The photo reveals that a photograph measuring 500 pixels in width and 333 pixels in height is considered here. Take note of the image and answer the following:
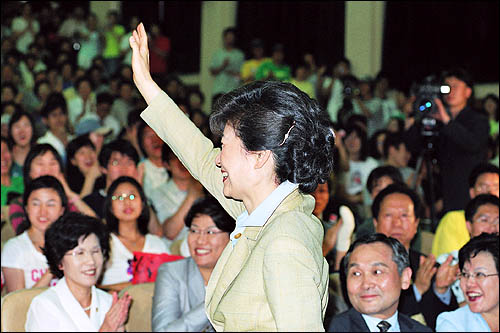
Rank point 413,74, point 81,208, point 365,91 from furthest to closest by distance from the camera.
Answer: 1. point 413,74
2. point 365,91
3. point 81,208

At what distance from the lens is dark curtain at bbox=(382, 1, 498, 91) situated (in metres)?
8.30

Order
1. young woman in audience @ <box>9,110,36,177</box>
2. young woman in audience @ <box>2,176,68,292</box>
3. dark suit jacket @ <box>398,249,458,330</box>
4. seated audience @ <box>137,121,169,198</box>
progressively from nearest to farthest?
dark suit jacket @ <box>398,249,458,330</box>, young woman in audience @ <box>2,176,68,292</box>, seated audience @ <box>137,121,169,198</box>, young woman in audience @ <box>9,110,36,177</box>

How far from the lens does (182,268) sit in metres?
3.33

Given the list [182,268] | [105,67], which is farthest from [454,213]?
[105,67]

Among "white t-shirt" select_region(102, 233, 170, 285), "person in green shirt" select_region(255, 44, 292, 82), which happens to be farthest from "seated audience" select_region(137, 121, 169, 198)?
"person in green shirt" select_region(255, 44, 292, 82)

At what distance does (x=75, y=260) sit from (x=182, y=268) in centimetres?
42

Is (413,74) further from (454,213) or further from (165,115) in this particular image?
(165,115)

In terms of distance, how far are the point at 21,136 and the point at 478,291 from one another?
131 inches

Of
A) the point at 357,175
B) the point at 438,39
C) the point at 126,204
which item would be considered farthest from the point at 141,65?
the point at 438,39

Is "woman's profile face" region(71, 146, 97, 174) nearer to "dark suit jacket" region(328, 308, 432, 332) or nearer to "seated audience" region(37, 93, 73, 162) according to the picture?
"seated audience" region(37, 93, 73, 162)

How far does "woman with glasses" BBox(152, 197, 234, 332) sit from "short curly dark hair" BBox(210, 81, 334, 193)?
5.86 feet

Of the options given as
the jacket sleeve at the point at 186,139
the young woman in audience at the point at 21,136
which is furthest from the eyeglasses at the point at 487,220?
the young woman in audience at the point at 21,136

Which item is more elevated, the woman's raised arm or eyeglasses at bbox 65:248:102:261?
the woman's raised arm

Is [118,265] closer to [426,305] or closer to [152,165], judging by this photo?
[426,305]
